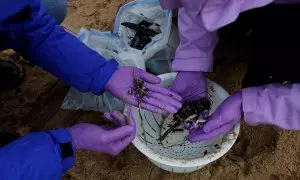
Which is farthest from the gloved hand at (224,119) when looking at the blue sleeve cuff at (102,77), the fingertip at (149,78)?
the blue sleeve cuff at (102,77)

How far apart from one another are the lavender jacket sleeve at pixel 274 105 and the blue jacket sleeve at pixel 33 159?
67 centimetres

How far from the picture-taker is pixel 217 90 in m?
1.71

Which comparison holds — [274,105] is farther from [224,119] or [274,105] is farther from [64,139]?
[64,139]

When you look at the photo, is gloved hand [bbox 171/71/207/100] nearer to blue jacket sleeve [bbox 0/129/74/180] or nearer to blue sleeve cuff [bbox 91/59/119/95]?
blue sleeve cuff [bbox 91/59/119/95]

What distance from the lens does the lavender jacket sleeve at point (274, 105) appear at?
1426mm

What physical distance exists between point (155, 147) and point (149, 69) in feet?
1.76

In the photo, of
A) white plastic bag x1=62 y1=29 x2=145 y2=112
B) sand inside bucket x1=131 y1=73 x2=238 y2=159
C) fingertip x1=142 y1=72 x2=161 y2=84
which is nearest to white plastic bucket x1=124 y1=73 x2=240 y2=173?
sand inside bucket x1=131 y1=73 x2=238 y2=159

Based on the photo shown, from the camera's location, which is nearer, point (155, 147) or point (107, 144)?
point (107, 144)

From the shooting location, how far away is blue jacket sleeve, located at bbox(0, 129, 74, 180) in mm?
1273

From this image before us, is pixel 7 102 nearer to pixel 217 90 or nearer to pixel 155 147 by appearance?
pixel 155 147

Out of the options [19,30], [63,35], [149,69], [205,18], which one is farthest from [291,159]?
[19,30]

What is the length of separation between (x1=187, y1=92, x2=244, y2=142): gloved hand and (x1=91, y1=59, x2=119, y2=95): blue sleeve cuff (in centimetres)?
41

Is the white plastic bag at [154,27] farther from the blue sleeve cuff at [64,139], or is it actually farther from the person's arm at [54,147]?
the blue sleeve cuff at [64,139]

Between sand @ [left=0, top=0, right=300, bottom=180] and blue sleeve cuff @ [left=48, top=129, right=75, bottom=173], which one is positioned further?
sand @ [left=0, top=0, right=300, bottom=180]
